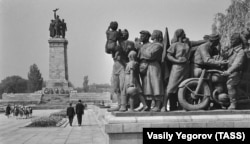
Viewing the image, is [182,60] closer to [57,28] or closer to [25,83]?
[57,28]

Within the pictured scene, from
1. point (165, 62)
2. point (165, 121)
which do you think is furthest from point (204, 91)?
point (165, 121)

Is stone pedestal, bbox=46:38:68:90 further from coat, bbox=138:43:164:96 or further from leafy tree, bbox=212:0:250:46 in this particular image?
coat, bbox=138:43:164:96

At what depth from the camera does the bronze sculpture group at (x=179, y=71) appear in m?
8.54

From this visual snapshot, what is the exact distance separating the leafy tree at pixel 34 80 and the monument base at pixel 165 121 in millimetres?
100510

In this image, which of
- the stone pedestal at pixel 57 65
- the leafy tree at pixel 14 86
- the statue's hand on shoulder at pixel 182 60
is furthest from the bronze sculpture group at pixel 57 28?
the statue's hand on shoulder at pixel 182 60

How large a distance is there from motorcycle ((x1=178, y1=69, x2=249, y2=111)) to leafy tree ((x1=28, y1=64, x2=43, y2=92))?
100m

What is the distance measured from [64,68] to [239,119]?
55201mm

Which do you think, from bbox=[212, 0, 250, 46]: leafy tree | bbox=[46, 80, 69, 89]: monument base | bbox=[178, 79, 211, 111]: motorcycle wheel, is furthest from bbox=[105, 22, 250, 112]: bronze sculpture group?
bbox=[46, 80, 69, 89]: monument base

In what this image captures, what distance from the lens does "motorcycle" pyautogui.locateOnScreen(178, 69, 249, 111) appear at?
8539 mm

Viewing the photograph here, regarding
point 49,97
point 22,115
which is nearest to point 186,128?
point 22,115

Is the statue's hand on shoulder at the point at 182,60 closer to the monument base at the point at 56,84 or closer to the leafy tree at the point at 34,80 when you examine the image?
the monument base at the point at 56,84

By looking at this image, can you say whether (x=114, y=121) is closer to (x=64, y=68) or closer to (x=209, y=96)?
(x=209, y=96)

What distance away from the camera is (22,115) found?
2947 centimetres

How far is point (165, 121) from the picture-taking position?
805 centimetres
